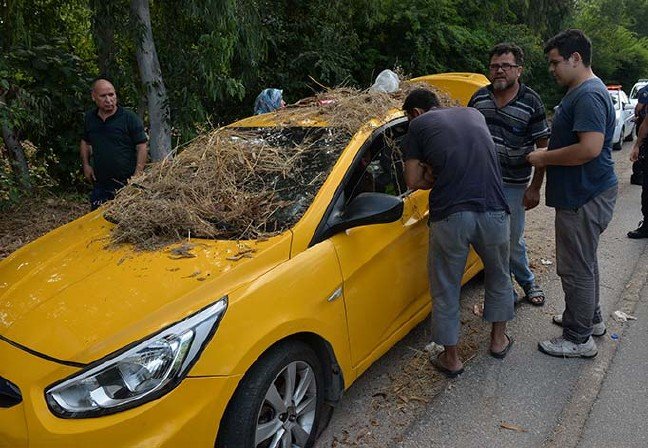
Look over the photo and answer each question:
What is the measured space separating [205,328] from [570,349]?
2.54 m

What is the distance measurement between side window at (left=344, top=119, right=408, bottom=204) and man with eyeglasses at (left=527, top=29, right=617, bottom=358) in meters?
0.85

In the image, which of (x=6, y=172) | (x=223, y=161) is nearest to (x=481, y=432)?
(x=223, y=161)

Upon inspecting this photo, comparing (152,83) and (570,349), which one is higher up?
(152,83)

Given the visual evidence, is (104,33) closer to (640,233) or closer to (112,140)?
(112,140)

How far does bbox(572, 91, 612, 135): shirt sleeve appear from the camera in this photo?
3.05m

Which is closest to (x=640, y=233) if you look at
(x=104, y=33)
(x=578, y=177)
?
(x=578, y=177)

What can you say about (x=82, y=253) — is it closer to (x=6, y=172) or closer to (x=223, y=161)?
(x=223, y=161)

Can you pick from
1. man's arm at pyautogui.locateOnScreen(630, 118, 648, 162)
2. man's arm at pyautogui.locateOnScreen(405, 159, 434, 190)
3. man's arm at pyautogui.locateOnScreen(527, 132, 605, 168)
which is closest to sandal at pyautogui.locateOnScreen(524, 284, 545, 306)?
man's arm at pyautogui.locateOnScreen(527, 132, 605, 168)

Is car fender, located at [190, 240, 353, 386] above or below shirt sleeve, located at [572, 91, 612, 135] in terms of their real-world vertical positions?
below

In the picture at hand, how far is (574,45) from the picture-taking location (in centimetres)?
318

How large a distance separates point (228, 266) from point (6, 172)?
5.15 m

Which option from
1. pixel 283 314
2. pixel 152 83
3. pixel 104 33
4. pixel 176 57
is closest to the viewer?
pixel 283 314

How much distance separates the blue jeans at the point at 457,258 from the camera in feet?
9.98

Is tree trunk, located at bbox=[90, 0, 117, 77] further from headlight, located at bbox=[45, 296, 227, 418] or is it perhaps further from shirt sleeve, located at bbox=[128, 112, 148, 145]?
headlight, located at bbox=[45, 296, 227, 418]
